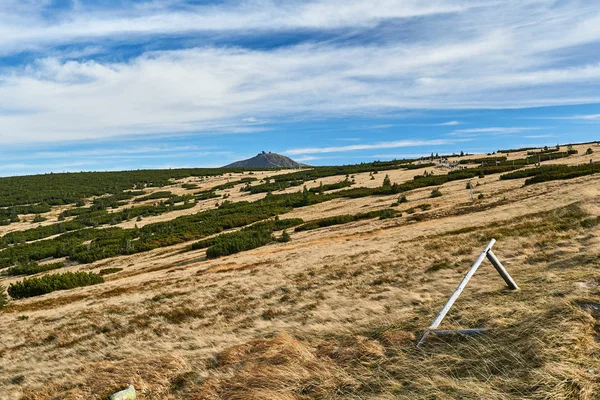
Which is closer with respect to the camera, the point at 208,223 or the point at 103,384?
the point at 103,384

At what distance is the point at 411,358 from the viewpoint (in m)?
6.66

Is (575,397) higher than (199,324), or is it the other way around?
(575,397)

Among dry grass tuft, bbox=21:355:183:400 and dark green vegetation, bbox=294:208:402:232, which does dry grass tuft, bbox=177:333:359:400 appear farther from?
dark green vegetation, bbox=294:208:402:232

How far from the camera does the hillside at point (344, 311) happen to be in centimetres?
610

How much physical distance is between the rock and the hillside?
0.17 meters

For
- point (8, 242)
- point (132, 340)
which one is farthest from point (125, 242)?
point (132, 340)

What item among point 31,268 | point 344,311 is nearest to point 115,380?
point 344,311

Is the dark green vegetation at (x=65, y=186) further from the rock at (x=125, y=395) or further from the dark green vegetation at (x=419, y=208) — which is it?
the rock at (x=125, y=395)

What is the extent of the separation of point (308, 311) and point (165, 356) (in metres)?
4.10

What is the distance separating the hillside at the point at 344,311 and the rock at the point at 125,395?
172mm

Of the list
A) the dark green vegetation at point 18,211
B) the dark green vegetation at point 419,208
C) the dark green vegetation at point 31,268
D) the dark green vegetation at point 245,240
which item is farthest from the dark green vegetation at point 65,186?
the dark green vegetation at point 419,208

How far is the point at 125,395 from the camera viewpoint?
746 cm

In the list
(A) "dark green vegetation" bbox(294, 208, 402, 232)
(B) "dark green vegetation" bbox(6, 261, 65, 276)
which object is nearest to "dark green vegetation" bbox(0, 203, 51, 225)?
(B) "dark green vegetation" bbox(6, 261, 65, 276)

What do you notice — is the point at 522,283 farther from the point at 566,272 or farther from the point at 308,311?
the point at 308,311
